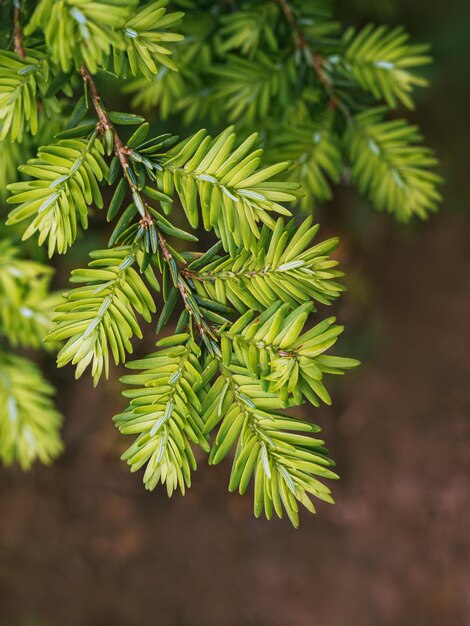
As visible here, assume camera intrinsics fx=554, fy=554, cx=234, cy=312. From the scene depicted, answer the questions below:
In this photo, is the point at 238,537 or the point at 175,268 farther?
the point at 238,537

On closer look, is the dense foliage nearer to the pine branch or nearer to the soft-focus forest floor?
the pine branch

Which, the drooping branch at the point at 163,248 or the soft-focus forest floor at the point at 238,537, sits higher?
the drooping branch at the point at 163,248

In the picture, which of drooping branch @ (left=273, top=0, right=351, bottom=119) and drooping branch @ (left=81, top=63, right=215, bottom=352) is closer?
drooping branch @ (left=81, top=63, right=215, bottom=352)

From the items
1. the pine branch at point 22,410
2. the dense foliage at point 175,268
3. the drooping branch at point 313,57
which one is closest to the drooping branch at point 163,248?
the dense foliage at point 175,268

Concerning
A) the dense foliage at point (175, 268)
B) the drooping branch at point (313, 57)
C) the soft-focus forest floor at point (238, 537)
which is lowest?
the soft-focus forest floor at point (238, 537)

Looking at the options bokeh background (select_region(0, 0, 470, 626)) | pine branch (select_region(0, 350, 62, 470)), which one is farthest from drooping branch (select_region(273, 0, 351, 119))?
bokeh background (select_region(0, 0, 470, 626))

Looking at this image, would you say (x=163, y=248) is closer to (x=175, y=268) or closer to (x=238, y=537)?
(x=175, y=268)

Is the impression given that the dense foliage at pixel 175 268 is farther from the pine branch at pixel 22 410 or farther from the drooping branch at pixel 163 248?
the pine branch at pixel 22 410

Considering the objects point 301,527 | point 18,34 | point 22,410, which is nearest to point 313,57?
point 18,34
